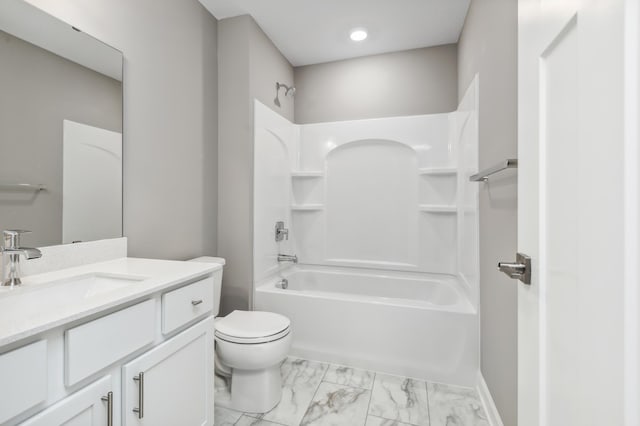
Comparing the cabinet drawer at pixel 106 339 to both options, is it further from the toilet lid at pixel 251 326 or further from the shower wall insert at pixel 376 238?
the shower wall insert at pixel 376 238

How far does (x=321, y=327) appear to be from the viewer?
2.22 meters

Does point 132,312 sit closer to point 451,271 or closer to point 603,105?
point 603,105

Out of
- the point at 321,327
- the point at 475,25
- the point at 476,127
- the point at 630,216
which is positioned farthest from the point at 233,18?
the point at 630,216

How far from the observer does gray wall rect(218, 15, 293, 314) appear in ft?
7.60

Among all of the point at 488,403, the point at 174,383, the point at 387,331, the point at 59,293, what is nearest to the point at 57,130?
the point at 59,293

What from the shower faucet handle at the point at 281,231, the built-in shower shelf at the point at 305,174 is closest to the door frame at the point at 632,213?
the shower faucet handle at the point at 281,231

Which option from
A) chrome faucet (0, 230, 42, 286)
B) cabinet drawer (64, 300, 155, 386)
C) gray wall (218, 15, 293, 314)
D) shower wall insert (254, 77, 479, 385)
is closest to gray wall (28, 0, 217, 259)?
gray wall (218, 15, 293, 314)

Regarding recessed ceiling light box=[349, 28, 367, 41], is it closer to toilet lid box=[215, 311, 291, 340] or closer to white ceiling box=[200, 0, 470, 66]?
white ceiling box=[200, 0, 470, 66]

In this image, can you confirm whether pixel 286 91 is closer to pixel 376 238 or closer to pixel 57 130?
pixel 376 238

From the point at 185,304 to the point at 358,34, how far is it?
2480mm

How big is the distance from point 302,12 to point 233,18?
55 cm

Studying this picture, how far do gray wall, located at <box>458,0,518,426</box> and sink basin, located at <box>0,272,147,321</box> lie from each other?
1584 mm

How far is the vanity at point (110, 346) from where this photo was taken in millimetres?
704

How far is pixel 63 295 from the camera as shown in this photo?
1115 mm
